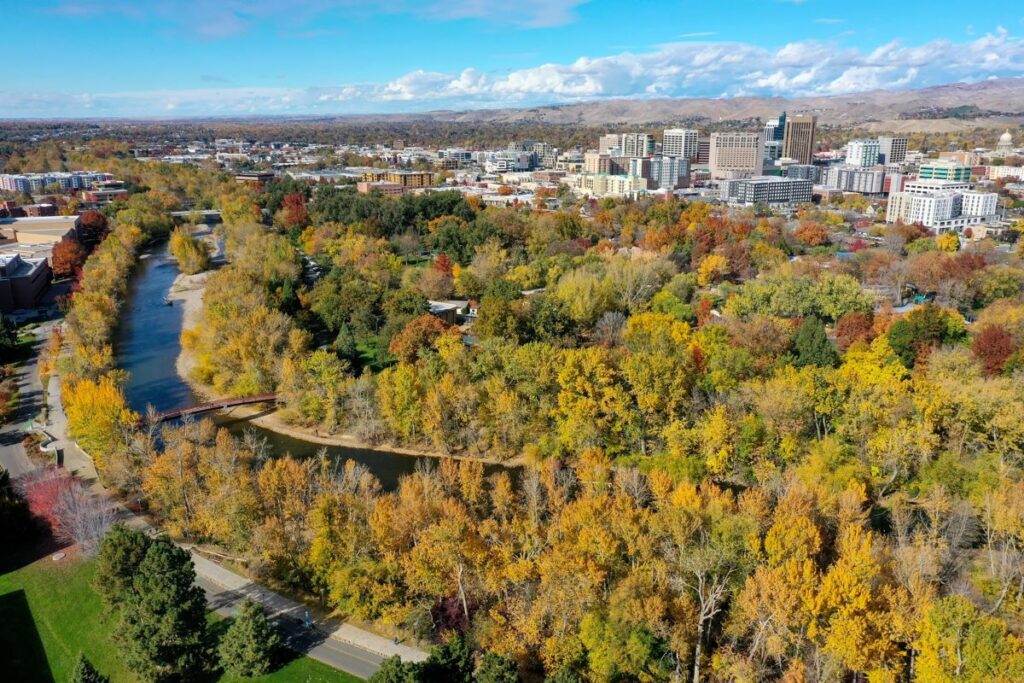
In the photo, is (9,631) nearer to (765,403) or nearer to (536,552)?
(536,552)

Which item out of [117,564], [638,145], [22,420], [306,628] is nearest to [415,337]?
[22,420]

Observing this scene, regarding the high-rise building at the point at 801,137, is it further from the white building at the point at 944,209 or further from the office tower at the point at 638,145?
the white building at the point at 944,209


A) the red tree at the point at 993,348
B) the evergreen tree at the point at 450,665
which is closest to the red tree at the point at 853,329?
the red tree at the point at 993,348

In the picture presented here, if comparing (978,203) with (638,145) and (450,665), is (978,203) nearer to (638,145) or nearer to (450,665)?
(638,145)

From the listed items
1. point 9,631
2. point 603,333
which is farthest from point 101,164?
point 9,631

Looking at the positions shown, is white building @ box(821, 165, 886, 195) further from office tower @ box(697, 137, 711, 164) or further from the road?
the road
